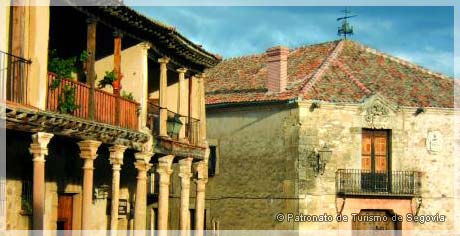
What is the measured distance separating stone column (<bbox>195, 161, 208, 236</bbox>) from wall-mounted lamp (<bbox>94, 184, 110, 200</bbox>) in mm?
3212

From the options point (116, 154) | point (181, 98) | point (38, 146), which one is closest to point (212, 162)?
point (181, 98)

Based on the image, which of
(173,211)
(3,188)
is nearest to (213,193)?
(173,211)

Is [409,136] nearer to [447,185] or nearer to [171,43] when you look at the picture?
[447,185]

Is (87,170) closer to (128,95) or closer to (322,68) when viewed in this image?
(128,95)

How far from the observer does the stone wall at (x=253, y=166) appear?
27.0 meters

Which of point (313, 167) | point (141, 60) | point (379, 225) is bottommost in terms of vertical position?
point (379, 225)

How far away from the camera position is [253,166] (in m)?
28.0

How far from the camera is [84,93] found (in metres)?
15.9

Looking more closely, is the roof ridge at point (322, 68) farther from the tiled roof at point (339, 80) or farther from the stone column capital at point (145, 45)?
the stone column capital at point (145, 45)

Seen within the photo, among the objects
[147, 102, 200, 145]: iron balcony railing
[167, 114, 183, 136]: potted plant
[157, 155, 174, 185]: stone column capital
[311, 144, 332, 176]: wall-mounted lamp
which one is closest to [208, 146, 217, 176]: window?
[311, 144, 332, 176]: wall-mounted lamp

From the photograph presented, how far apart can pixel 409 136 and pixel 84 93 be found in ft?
49.3

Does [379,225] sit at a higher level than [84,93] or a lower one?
lower

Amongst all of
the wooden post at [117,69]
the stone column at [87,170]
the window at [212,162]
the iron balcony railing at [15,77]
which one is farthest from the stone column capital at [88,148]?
the window at [212,162]

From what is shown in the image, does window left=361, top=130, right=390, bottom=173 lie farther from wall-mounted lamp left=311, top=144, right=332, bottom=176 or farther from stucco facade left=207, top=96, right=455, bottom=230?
wall-mounted lamp left=311, top=144, right=332, bottom=176
